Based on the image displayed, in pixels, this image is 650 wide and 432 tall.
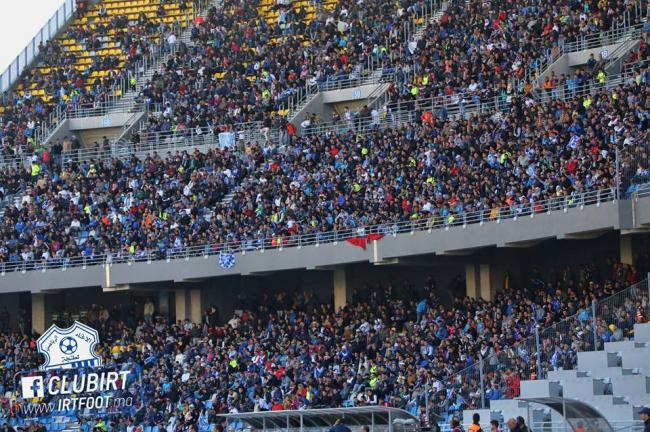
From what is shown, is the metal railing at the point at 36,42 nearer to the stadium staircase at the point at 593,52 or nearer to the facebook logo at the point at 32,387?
the facebook logo at the point at 32,387

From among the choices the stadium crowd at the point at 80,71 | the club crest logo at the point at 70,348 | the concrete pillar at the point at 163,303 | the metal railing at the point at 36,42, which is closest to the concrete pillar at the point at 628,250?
the club crest logo at the point at 70,348

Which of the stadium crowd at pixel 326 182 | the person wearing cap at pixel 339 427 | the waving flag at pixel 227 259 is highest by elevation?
the stadium crowd at pixel 326 182

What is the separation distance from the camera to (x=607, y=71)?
40.2 meters

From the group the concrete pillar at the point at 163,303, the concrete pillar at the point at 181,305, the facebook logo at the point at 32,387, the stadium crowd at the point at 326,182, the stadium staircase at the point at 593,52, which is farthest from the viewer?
the concrete pillar at the point at 163,303

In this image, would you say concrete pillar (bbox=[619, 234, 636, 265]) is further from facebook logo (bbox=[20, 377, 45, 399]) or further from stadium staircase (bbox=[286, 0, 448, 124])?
facebook logo (bbox=[20, 377, 45, 399])

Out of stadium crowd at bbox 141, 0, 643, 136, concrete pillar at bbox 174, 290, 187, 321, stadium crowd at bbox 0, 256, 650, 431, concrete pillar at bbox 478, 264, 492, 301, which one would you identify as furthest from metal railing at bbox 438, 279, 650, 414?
concrete pillar at bbox 174, 290, 187, 321

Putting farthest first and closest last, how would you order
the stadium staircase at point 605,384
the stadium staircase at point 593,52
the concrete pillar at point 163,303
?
the concrete pillar at point 163,303 < the stadium staircase at point 593,52 < the stadium staircase at point 605,384

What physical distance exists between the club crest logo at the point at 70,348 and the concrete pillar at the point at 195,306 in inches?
191

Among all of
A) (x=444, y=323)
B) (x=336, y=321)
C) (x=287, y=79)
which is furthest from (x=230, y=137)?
(x=444, y=323)

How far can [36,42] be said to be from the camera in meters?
55.5

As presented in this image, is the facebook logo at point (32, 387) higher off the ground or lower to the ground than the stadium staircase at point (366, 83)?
lower

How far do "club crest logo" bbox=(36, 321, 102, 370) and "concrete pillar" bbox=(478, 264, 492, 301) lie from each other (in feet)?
29.6

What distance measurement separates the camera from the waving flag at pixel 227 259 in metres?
40.1

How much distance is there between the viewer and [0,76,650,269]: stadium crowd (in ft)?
115
